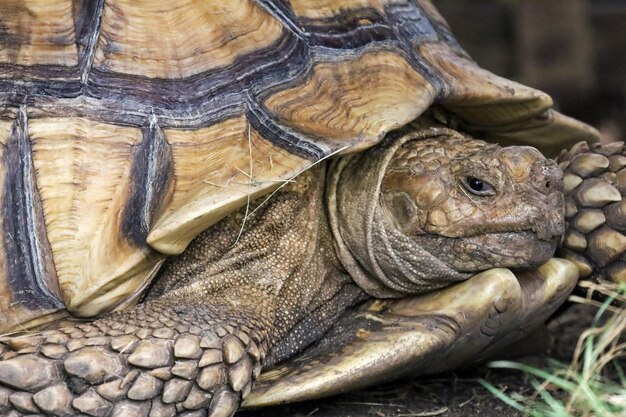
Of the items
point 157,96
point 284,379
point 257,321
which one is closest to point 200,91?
point 157,96

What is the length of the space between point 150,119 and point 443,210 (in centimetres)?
102

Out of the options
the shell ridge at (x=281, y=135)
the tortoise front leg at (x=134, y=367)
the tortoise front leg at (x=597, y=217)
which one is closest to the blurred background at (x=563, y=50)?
the tortoise front leg at (x=597, y=217)

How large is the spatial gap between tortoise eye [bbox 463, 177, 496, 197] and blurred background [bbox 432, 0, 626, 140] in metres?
5.27

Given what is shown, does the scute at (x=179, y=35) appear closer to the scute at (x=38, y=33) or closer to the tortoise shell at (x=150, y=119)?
the tortoise shell at (x=150, y=119)

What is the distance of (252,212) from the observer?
331 cm

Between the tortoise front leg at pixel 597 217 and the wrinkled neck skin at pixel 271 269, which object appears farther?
the tortoise front leg at pixel 597 217

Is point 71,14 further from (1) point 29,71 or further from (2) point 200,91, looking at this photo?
(2) point 200,91

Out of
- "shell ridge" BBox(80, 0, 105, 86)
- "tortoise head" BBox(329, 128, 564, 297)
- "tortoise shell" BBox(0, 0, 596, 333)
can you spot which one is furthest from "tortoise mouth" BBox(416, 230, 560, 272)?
"shell ridge" BBox(80, 0, 105, 86)

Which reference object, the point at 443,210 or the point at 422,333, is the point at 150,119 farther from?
the point at 422,333

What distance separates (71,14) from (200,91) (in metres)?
0.53

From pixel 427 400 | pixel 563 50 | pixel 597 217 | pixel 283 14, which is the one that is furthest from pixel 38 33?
pixel 563 50

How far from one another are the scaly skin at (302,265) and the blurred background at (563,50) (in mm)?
5248

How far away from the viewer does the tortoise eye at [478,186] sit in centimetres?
336

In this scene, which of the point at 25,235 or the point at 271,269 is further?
the point at 271,269
